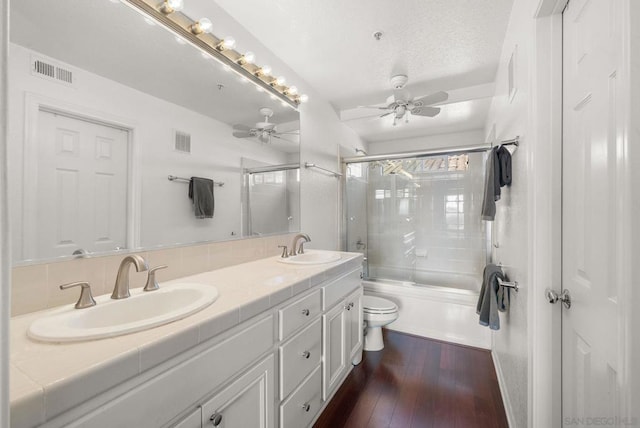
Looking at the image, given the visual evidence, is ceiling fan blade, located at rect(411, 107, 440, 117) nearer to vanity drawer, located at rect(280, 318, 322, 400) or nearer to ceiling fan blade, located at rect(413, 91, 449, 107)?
ceiling fan blade, located at rect(413, 91, 449, 107)

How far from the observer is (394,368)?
2.05m

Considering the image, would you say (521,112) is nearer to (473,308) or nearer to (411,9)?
(411,9)

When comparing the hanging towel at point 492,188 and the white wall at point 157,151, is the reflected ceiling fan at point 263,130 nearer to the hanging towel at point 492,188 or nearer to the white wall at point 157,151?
the white wall at point 157,151

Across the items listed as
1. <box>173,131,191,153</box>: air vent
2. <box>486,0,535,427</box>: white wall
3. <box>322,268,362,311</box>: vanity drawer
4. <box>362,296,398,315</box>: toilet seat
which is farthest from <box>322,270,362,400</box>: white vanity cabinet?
<box>173,131,191,153</box>: air vent

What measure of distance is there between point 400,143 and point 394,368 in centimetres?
303

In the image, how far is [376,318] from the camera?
2.21m

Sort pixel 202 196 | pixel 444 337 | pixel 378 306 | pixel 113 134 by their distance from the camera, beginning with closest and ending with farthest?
pixel 113 134 < pixel 202 196 < pixel 378 306 < pixel 444 337

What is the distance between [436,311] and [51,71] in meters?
3.05

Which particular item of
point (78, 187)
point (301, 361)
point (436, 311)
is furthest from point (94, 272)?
point (436, 311)

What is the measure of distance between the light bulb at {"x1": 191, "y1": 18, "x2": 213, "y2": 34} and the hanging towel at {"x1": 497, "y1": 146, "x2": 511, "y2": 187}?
1768 mm

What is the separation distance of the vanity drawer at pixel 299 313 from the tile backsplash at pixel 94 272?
58 cm

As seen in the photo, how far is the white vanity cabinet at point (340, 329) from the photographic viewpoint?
153cm

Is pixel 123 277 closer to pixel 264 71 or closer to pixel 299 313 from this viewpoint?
pixel 299 313

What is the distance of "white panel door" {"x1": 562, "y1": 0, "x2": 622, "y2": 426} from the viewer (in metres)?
0.69
